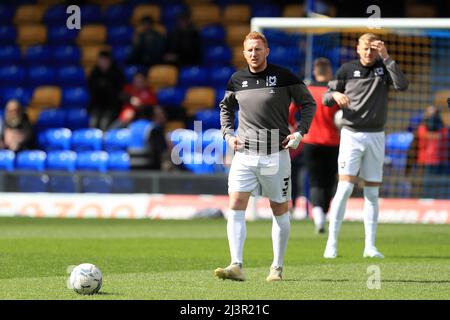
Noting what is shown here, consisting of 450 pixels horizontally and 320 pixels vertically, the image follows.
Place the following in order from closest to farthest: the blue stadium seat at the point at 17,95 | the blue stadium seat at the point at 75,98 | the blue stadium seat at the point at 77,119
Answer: the blue stadium seat at the point at 77,119 → the blue stadium seat at the point at 75,98 → the blue stadium seat at the point at 17,95

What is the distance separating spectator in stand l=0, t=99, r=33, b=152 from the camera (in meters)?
22.1

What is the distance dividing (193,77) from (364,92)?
39.3 ft

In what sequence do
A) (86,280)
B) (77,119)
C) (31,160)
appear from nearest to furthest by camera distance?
1. (86,280)
2. (31,160)
3. (77,119)

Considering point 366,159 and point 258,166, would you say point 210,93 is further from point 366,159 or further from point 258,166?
point 258,166

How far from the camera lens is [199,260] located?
12.2m

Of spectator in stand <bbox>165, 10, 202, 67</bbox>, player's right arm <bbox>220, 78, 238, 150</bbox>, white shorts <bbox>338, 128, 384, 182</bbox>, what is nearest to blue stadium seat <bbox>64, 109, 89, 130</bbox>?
spectator in stand <bbox>165, 10, 202, 67</bbox>

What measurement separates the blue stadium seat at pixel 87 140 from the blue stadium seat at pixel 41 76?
3762 millimetres

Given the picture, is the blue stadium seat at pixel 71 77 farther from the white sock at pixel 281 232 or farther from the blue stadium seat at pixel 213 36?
the white sock at pixel 281 232

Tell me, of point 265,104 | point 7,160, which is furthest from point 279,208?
point 7,160

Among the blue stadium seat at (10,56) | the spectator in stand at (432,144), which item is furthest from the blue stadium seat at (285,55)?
the blue stadium seat at (10,56)

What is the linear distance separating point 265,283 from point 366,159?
315 cm

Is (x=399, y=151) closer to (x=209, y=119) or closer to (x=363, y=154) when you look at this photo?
(x=209, y=119)

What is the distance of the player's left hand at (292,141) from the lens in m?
10.2

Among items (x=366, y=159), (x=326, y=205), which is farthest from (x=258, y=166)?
(x=326, y=205)
